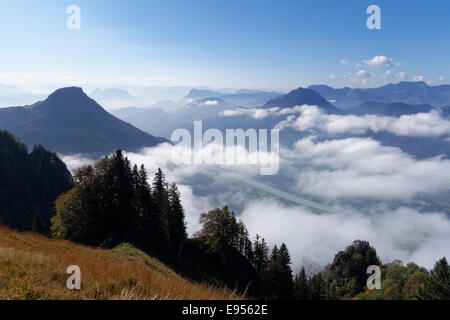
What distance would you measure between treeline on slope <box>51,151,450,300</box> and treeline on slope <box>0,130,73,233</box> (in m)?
54.8

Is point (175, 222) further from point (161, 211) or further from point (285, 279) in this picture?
point (285, 279)

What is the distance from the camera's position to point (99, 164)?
127 ft

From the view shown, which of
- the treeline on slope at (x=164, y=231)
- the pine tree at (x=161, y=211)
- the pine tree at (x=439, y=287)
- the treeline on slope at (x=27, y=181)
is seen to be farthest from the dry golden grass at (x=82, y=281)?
the treeline on slope at (x=27, y=181)

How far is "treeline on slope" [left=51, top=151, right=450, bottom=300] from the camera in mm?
34500

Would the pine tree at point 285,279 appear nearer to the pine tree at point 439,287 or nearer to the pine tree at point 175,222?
the pine tree at point 439,287

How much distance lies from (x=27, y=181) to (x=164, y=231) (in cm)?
8110

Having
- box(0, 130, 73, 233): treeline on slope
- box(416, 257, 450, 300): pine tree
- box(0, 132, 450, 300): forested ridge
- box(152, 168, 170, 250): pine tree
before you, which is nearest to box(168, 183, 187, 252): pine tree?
box(0, 132, 450, 300): forested ridge

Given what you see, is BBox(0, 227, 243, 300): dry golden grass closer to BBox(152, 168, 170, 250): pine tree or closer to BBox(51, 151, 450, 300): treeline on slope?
BBox(51, 151, 450, 300): treeline on slope

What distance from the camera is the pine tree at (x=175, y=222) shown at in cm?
4216

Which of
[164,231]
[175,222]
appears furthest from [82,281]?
[164,231]
